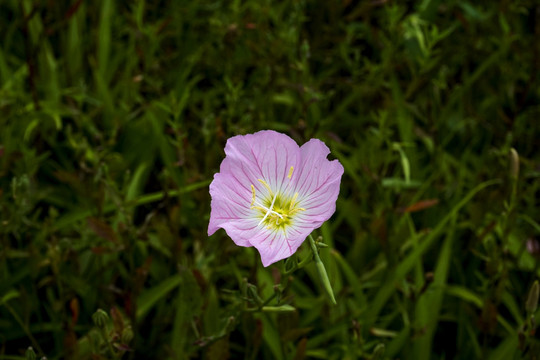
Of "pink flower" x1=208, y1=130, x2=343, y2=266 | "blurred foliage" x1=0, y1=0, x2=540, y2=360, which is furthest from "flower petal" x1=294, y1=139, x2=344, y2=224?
"blurred foliage" x1=0, y1=0, x2=540, y2=360

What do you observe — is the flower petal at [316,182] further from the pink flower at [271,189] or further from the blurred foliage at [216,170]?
the blurred foliage at [216,170]

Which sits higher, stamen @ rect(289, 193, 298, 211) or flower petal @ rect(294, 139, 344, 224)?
flower petal @ rect(294, 139, 344, 224)

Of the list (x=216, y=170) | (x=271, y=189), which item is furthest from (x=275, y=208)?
(x=216, y=170)

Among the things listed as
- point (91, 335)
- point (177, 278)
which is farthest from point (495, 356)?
point (91, 335)

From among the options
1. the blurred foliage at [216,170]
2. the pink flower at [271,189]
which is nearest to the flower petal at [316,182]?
the pink flower at [271,189]

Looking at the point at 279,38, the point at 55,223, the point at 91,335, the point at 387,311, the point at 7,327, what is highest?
the point at 279,38

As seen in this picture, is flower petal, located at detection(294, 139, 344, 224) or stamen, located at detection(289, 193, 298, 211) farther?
stamen, located at detection(289, 193, 298, 211)

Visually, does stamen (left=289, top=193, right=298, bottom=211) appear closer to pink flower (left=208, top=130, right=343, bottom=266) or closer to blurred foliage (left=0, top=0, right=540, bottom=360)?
pink flower (left=208, top=130, right=343, bottom=266)

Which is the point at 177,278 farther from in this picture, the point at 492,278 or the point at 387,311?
→ the point at 492,278
